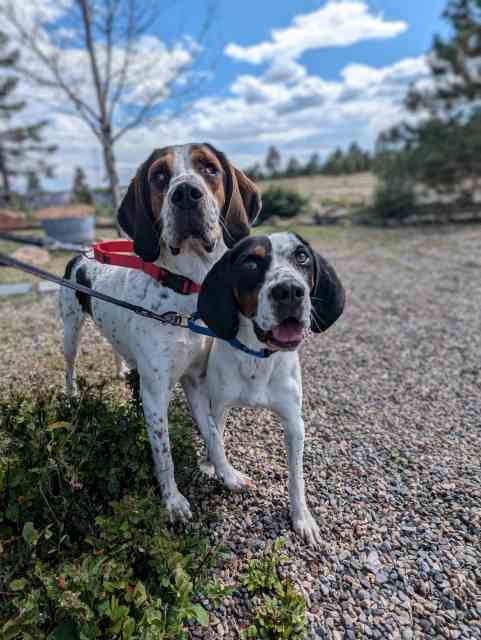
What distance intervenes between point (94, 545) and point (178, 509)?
576mm

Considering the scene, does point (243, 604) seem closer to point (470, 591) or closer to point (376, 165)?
point (470, 591)

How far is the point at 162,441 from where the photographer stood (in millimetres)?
2344

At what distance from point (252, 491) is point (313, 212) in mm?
17183

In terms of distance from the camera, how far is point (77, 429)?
7.96 feet

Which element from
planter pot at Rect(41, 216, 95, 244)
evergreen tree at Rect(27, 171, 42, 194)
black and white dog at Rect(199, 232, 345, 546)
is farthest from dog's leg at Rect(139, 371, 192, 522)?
evergreen tree at Rect(27, 171, 42, 194)

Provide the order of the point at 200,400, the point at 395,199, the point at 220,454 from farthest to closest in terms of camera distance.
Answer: the point at 395,199
the point at 200,400
the point at 220,454

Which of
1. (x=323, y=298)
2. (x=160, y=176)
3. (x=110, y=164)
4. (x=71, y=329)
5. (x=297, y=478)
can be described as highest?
(x=110, y=164)

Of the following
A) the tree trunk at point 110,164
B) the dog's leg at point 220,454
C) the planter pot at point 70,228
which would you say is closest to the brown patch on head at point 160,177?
the dog's leg at point 220,454

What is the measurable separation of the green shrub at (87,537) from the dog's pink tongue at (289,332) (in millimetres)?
1000

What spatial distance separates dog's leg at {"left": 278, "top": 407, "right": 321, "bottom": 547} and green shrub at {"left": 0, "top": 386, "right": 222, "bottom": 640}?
0.58m

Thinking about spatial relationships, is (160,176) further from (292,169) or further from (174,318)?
(292,169)

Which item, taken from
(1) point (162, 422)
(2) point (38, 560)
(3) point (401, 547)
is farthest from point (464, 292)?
(2) point (38, 560)

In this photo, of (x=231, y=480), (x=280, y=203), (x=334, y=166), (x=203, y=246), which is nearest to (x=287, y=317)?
(x=203, y=246)

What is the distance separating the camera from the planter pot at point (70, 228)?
11.2m
